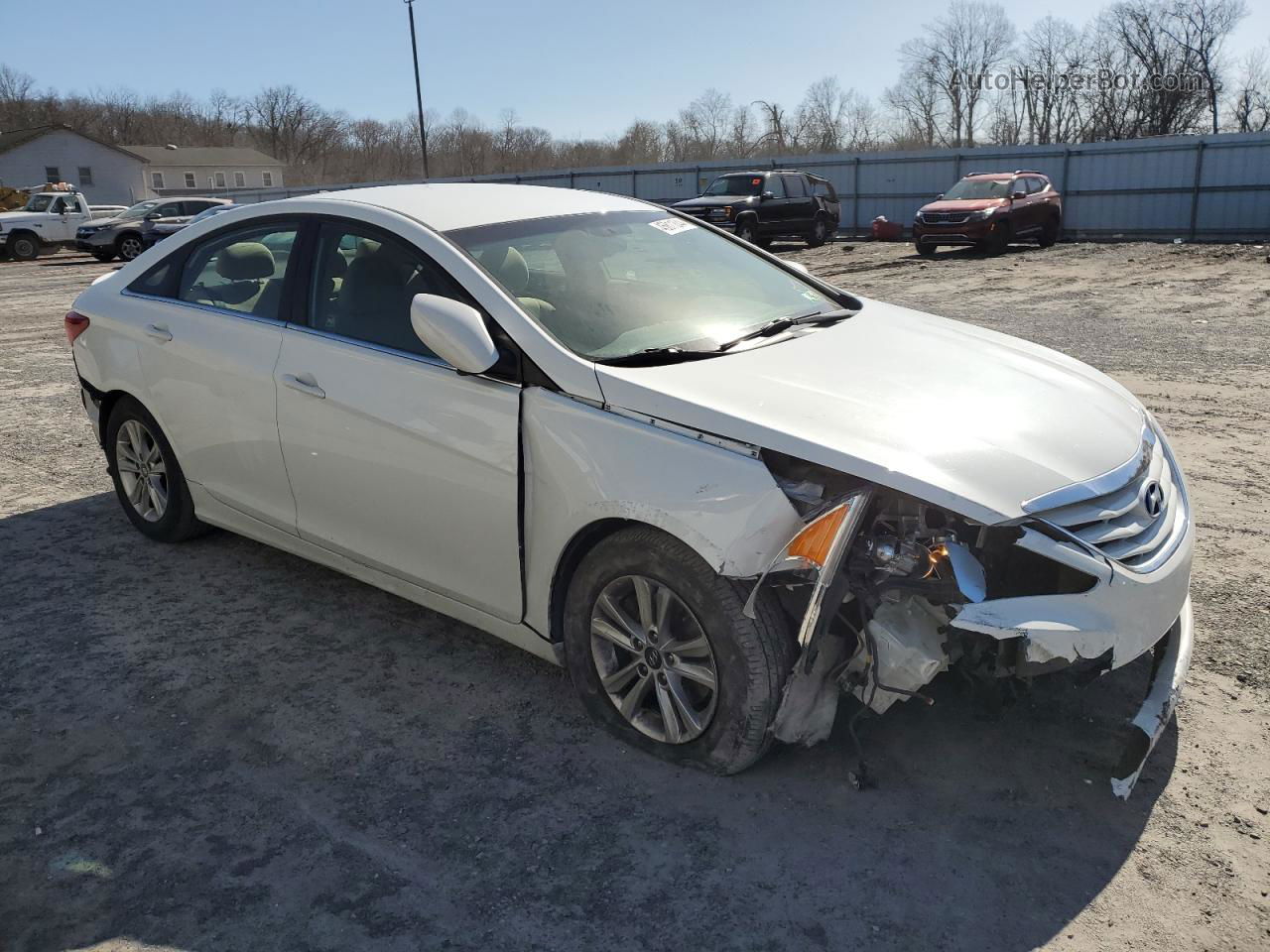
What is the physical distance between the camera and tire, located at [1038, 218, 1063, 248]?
77.3 feet

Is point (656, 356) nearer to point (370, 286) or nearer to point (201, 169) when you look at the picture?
point (370, 286)

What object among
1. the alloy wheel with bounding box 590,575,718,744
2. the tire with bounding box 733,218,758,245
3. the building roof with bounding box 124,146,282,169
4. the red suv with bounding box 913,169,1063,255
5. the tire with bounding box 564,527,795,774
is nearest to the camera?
the tire with bounding box 564,527,795,774

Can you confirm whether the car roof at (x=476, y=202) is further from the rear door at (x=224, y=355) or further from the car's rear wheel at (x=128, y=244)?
the car's rear wheel at (x=128, y=244)

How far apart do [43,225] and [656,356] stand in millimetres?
32772

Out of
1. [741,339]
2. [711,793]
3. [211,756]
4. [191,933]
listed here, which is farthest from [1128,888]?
[211,756]

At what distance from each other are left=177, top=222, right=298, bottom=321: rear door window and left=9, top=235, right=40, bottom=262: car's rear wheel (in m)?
30.5

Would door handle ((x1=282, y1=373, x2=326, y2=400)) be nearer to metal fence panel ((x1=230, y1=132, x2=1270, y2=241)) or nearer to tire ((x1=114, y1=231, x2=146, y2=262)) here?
metal fence panel ((x1=230, y1=132, x2=1270, y2=241))

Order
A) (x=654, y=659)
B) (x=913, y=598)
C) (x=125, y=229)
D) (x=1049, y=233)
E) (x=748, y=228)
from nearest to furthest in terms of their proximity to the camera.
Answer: (x=913, y=598) → (x=654, y=659) → (x=1049, y=233) → (x=748, y=228) → (x=125, y=229)

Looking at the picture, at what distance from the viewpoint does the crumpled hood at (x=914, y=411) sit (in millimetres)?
2705

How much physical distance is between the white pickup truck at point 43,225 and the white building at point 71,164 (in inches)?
1578

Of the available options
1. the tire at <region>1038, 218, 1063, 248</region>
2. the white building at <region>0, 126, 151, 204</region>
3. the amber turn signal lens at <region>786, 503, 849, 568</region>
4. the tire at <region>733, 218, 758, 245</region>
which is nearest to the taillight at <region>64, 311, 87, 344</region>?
the amber turn signal lens at <region>786, 503, 849, 568</region>

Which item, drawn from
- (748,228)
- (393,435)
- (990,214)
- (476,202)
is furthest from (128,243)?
(393,435)

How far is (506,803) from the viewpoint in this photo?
3.03 meters

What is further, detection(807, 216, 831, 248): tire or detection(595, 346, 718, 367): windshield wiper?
detection(807, 216, 831, 248): tire
